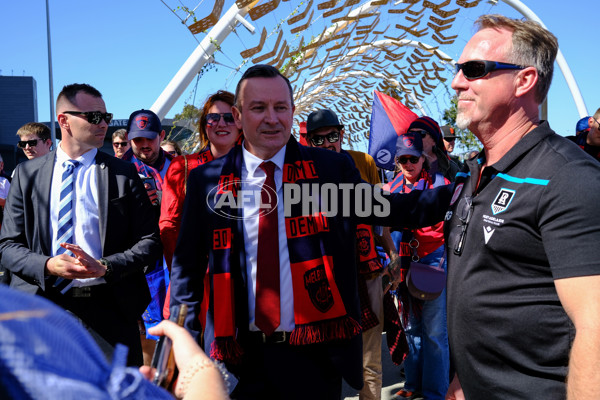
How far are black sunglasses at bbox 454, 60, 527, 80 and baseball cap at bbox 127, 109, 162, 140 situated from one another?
4129 millimetres

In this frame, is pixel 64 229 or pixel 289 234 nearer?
pixel 289 234

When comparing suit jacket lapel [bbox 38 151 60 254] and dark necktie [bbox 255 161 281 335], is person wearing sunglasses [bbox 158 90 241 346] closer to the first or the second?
suit jacket lapel [bbox 38 151 60 254]

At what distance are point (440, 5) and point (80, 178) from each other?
5916 millimetres

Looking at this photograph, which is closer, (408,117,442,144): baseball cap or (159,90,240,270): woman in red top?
(159,90,240,270): woman in red top

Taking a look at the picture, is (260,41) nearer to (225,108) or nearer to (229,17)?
(229,17)

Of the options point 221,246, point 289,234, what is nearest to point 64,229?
point 221,246

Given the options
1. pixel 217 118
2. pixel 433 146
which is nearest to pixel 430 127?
pixel 433 146

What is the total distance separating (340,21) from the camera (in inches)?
267

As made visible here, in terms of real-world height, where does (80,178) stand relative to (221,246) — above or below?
above

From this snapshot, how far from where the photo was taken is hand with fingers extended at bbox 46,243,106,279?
294cm

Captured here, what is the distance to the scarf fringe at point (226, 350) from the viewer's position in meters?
2.37

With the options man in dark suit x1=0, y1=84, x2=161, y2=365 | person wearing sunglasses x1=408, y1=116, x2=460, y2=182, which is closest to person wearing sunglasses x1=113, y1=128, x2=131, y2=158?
man in dark suit x1=0, y1=84, x2=161, y2=365

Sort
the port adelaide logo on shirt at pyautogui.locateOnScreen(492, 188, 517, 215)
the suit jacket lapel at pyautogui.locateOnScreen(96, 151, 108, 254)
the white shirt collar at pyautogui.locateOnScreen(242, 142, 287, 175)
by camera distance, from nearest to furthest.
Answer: the port adelaide logo on shirt at pyautogui.locateOnScreen(492, 188, 517, 215), the white shirt collar at pyautogui.locateOnScreen(242, 142, 287, 175), the suit jacket lapel at pyautogui.locateOnScreen(96, 151, 108, 254)

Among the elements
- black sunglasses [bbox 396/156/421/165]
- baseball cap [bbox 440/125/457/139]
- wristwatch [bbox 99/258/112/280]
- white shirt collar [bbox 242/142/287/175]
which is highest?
baseball cap [bbox 440/125/457/139]
